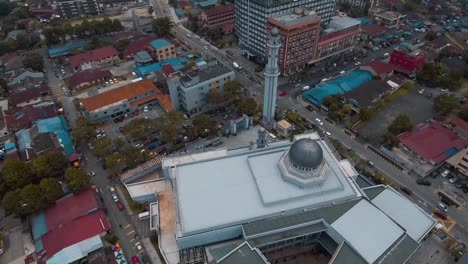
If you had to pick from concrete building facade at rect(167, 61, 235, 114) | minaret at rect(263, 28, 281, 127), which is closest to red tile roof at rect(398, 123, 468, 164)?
minaret at rect(263, 28, 281, 127)

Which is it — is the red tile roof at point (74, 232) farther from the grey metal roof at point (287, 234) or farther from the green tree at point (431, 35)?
the green tree at point (431, 35)

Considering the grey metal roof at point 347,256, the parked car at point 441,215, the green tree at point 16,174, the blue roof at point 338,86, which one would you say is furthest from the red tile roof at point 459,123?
the green tree at point 16,174

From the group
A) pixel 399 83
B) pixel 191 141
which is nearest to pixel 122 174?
pixel 191 141

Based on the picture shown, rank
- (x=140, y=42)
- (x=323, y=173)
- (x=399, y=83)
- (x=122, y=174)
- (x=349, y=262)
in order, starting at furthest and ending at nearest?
(x=140, y=42), (x=399, y=83), (x=122, y=174), (x=323, y=173), (x=349, y=262)

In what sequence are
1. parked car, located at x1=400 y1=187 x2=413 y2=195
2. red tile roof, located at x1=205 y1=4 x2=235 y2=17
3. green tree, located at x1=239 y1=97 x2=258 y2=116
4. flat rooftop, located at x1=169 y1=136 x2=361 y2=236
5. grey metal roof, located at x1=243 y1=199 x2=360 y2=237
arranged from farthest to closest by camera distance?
red tile roof, located at x1=205 y1=4 x2=235 y2=17 → green tree, located at x1=239 y1=97 x2=258 y2=116 → parked car, located at x1=400 y1=187 x2=413 y2=195 → flat rooftop, located at x1=169 y1=136 x2=361 y2=236 → grey metal roof, located at x1=243 y1=199 x2=360 y2=237

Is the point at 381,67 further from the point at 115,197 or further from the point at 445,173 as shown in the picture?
the point at 115,197

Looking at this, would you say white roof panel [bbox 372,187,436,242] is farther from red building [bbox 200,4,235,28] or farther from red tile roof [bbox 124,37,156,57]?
red building [bbox 200,4,235,28]

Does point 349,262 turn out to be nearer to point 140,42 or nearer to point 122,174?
point 122,174
